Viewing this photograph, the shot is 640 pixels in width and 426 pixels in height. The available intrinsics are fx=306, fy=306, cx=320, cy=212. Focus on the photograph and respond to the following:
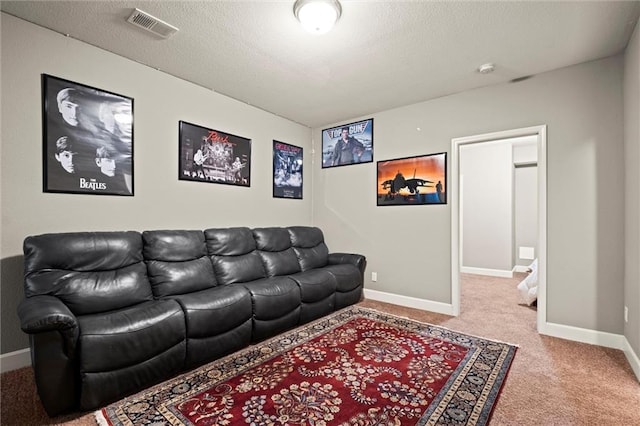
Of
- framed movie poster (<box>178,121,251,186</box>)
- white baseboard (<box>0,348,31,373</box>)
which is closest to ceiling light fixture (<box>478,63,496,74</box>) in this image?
framed movie poster (<box>178,121,251,186</box>)

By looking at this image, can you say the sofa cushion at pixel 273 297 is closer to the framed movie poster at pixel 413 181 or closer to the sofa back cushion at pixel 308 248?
the sofa back cushion at pixel 308 248

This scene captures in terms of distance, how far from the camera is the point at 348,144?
4832mm

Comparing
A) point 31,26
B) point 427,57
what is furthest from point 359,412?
point 31,26

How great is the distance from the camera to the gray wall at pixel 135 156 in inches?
93.1

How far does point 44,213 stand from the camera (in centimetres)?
251

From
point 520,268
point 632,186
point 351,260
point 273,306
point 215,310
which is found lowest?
point 520,268

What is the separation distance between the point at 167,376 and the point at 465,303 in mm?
3725

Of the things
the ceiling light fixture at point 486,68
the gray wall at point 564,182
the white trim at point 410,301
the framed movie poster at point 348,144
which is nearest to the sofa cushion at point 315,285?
the white trim at point 410,301

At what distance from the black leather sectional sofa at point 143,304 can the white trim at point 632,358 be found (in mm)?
2606

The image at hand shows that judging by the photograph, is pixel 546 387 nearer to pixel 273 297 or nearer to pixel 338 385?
pixel 338 385

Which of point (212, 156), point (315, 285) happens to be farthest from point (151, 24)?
point (315, 285)

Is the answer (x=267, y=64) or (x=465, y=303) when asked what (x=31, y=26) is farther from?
(x=465, y=303)

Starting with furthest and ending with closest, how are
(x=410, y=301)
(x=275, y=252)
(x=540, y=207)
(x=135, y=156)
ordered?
(x=410, y=301)
(x=275, y=252)
(x=540, y=207)
(x=135, y=156)

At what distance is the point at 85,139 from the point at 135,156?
42 centimetres
